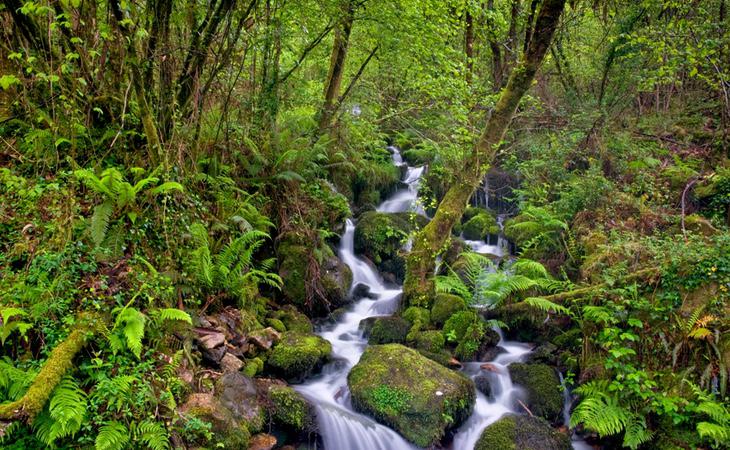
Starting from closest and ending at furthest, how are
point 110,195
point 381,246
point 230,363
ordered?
point 110,195 < point 230,363 < point 381,246

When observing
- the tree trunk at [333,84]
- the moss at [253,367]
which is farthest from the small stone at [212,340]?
the tree trunk at [333,84]

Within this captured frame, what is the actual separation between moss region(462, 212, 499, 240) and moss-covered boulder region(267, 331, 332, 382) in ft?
19.7

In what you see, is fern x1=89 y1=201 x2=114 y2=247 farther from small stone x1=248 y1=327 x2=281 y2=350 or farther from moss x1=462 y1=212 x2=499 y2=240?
moss x1=462 y1=212 x2=499 y2=240

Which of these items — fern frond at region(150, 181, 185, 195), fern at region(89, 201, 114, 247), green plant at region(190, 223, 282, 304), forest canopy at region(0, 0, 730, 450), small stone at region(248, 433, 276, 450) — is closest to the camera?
forest canopy at region(0, 0, 730, 450)

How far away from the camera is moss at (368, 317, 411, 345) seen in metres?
7.23

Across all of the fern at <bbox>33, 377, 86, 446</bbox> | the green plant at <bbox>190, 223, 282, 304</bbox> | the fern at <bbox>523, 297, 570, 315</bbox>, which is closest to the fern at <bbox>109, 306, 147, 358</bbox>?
the fern at <bbox>33, 377, 86, 446</bbox>

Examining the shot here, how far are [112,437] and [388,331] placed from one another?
4544mm

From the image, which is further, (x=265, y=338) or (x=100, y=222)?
(x=265, y=338)

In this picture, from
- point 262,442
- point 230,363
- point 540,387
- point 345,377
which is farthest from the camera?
point 345,377

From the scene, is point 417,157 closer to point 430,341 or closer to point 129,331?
point 430,341

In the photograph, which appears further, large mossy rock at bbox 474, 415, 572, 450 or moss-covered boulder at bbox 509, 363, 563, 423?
moss-covered boulder at bbox 509, 363, 563, 423

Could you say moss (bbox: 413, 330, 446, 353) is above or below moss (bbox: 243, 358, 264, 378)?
above

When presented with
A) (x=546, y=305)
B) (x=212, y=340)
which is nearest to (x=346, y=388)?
(x=212, y=340)

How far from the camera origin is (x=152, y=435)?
11.8 ft
